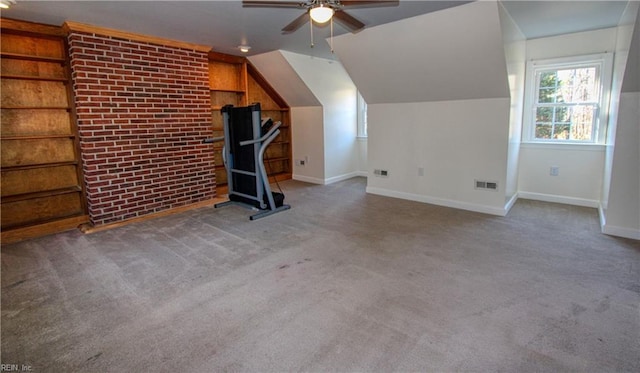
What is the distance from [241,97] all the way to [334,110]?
5.73 ft

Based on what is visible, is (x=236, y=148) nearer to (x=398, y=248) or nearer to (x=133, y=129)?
(x=133, y=129)

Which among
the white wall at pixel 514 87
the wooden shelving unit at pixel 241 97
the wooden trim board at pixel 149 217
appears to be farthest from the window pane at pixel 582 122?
the wooden trim board at pixel 149 217

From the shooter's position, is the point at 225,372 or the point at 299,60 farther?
the point at 299,60

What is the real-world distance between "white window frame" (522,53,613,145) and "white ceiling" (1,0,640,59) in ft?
1.28

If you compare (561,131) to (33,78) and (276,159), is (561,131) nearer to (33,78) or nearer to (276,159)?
(276,159)

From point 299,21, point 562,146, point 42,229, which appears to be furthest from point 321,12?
point 562,146

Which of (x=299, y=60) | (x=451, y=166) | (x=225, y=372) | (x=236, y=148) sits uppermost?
(x=299, y=60)

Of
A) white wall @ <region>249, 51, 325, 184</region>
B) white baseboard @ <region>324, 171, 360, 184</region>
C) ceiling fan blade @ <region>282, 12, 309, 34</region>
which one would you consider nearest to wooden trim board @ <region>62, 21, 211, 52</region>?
white wall @ <region>249, 51, 325, 184</region>

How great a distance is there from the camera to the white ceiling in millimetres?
3195

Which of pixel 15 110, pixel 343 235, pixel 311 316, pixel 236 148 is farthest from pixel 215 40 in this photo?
pixel 311 316

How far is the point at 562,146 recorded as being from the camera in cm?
471

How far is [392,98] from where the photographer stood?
5047 mm

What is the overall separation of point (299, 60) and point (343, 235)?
10.9 feet

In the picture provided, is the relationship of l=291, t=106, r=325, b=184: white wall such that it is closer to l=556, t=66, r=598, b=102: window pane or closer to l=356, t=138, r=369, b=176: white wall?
l=356, t=138, r=369, b=176: white wall
